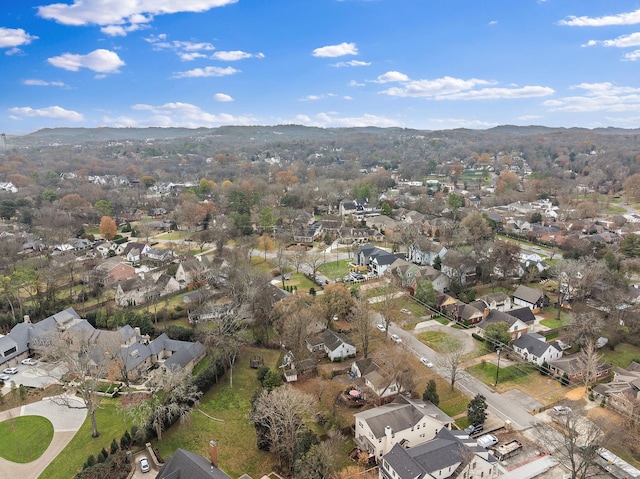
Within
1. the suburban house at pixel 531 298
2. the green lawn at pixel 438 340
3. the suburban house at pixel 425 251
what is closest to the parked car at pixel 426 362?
the green lawn at pixel 438 340

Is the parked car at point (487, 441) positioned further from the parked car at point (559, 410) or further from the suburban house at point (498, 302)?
the suburban house at point (498, 302)

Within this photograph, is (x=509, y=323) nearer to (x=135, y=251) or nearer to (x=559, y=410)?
(x=559, y=410)

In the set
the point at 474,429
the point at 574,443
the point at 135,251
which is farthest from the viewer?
the point at 135,251

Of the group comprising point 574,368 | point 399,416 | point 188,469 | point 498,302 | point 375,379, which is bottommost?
point 574,368

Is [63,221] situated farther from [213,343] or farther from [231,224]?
[213,343]

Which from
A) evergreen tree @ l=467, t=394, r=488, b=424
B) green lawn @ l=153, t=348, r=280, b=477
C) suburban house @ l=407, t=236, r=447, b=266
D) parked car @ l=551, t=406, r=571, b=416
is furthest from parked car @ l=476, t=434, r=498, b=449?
suburban house @ l=407, t=236, r=447, b=266

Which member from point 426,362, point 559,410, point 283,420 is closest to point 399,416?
point 283,420

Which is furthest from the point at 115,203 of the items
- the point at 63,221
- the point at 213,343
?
the point at 213,343
